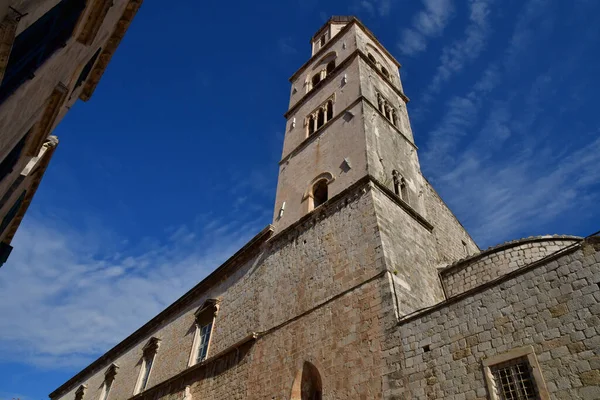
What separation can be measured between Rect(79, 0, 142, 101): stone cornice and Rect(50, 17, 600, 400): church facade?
7.21 metres

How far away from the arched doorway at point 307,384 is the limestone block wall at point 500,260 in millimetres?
4435

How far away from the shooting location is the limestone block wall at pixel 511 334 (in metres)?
6.04

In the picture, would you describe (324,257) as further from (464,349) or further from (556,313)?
(556,313)

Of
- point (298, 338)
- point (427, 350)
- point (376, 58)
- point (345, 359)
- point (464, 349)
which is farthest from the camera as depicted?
point (376, 58)

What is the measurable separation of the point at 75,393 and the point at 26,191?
1920cm

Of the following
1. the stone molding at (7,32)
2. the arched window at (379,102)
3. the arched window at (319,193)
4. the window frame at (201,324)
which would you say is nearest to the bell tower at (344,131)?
the arched window at (319,193)

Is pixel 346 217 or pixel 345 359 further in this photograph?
pixel 346 217

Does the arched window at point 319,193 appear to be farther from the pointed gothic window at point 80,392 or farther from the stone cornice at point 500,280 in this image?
the pointed gothic window at point 80,392

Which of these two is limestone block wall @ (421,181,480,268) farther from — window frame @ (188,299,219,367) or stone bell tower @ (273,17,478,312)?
window frame @ (188,299,219,367)

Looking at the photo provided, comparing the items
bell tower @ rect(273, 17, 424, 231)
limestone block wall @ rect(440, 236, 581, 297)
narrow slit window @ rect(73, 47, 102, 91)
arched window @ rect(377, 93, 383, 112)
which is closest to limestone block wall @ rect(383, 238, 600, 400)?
limestone block wall @ rect(440, 236, 581, 297)

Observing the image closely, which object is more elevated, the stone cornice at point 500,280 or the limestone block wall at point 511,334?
the stone cornice at point 500,280

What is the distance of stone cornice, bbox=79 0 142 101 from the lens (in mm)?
9930

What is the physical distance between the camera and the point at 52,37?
6.49 meters

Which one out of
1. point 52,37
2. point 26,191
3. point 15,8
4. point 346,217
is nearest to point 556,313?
point 346,217
